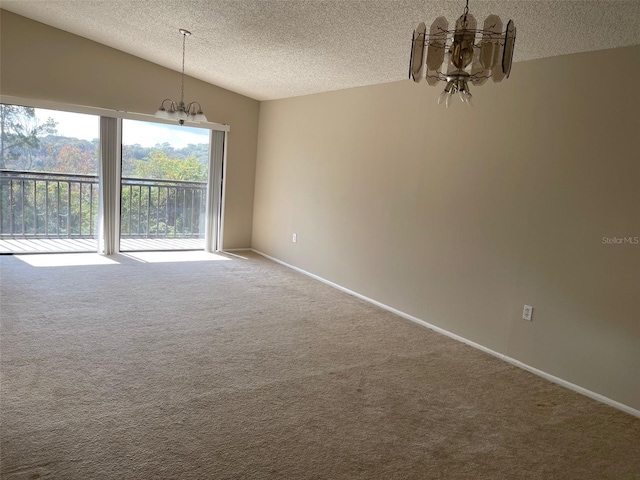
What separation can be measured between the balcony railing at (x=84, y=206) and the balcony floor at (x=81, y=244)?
0.06 meters

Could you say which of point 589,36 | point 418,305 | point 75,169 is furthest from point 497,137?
point 75,169

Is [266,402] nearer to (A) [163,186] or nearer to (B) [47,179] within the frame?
(A) [163,186]

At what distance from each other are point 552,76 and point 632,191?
0.98m

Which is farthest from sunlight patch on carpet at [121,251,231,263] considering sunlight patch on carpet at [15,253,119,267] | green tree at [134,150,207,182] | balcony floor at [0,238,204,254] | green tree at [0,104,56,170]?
green tree at [0,104,56,170]

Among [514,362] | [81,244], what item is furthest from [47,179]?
[514,362]

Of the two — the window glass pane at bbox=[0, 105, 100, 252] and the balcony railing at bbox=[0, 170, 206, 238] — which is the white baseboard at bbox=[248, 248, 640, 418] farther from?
the window glass pane at bbox=[0, 105, 100, 252]

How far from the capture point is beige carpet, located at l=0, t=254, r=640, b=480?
81.3 inches

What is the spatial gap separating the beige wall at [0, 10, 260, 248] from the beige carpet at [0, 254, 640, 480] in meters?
2.52

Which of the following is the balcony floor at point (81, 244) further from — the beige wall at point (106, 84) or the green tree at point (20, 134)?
the green tree at point (20, 134)

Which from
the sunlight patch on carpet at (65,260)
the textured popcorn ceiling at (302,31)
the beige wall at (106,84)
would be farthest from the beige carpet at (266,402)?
the beige wall at (106,84)

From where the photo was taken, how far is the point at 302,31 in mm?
3656

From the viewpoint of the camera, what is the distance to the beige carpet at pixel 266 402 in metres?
2.06

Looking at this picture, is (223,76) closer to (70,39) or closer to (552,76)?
(70,39)

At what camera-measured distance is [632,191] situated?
2.72 m
